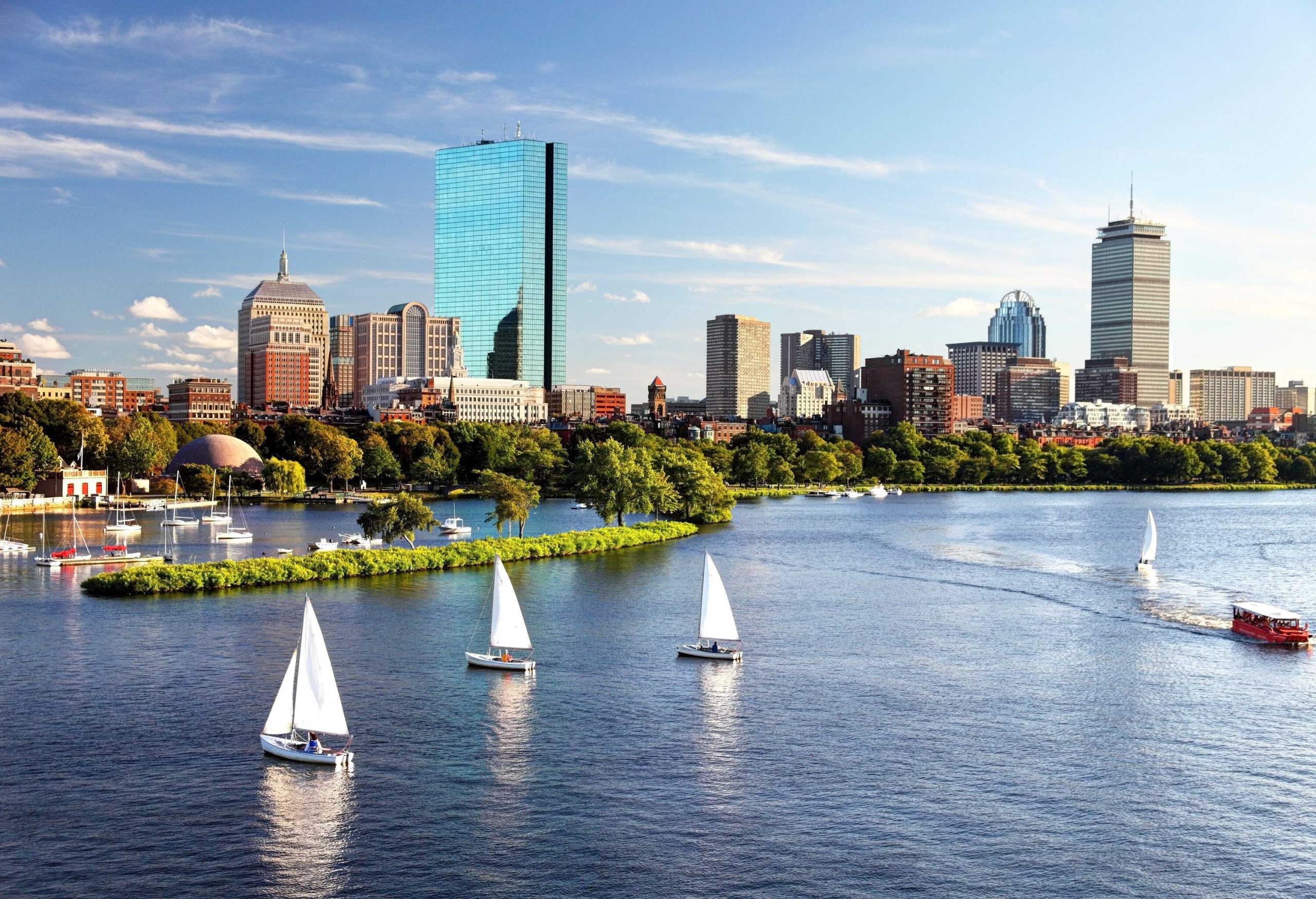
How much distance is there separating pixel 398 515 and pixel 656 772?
63.1 metres

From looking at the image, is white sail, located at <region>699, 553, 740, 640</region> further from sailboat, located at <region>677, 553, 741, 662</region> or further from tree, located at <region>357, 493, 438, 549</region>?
tree, located at <region>357, 493, 438, 549</region>

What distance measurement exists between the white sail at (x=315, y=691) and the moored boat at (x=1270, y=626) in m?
51.7

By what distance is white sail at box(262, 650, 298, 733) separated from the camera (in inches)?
1868

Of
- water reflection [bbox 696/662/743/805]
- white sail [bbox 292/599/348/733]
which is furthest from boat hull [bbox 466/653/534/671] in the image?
white sail [bbox 292/599/348/733]

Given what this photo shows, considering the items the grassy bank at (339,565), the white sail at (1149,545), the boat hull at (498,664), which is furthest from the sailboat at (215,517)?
the white sail at (1149,545)

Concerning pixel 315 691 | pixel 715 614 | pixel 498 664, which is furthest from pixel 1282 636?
pixel 315 691

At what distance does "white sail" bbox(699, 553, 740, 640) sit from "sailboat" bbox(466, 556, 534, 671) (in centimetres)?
897

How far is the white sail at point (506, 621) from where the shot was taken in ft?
204

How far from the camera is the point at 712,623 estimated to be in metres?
65.5

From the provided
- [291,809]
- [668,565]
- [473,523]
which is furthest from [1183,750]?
[473,523]

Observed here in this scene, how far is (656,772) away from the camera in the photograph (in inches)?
1794

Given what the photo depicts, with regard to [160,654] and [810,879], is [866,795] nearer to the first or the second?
[810,879]

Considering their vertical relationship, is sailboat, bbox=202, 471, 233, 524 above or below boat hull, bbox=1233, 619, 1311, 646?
above

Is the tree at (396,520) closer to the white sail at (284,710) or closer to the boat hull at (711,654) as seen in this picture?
the boat hull at (711,654)
